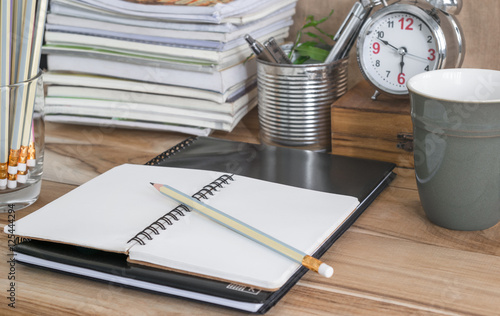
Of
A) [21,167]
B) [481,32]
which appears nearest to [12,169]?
[21,167]

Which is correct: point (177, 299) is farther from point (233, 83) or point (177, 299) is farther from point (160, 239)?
point (233, 83)

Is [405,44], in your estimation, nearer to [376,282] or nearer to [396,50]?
[396,50]

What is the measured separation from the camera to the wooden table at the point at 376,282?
0.58m

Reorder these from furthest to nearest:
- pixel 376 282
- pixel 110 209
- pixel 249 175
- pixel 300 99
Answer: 1. pixel 300 99
2. pixel 249 175
3. pixel 110 209
4. pixel 376 282

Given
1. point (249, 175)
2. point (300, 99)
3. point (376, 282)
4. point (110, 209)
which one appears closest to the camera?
point (376, 282)

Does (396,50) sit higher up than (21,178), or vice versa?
(396,50)

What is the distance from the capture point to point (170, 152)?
0.93m

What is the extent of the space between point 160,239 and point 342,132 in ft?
1.28

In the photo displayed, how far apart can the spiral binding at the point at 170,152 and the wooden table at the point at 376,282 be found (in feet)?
0.63

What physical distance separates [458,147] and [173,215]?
0.33m

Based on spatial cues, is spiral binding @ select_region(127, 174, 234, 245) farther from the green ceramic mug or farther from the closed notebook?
the green ceramic mug

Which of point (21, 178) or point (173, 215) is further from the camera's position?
point (21, 178)

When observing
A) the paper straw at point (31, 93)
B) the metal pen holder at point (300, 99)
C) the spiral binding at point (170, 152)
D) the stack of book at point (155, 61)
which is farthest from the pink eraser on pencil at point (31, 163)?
the metal pen holder at point (300, 99)

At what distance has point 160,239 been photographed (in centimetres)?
64
